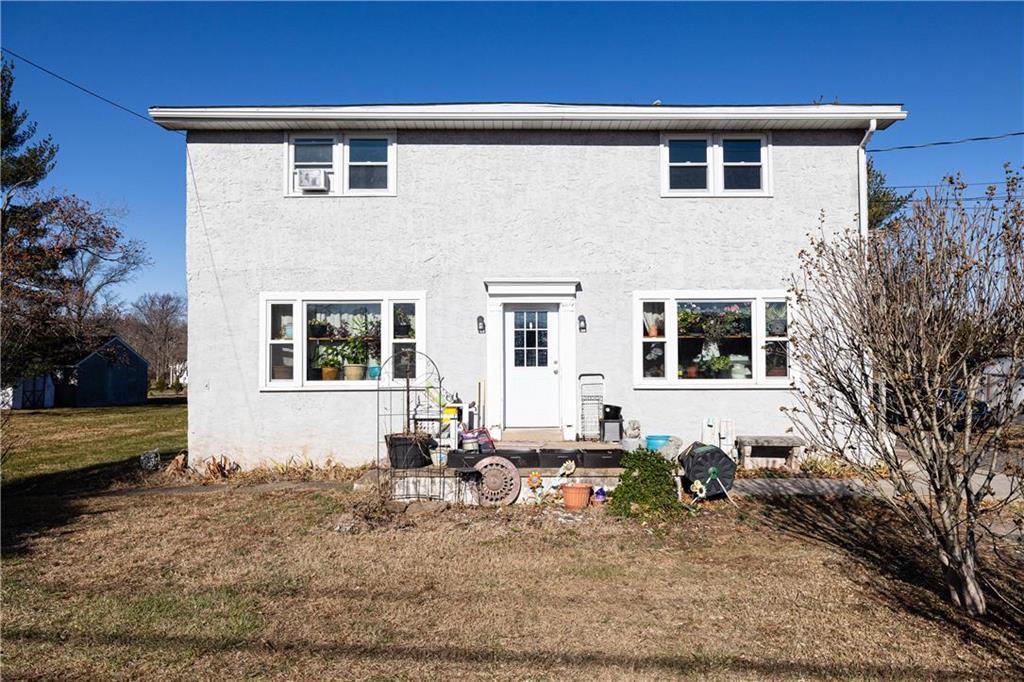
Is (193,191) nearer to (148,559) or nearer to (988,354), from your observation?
(148,559)

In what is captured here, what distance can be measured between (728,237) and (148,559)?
8.79 m

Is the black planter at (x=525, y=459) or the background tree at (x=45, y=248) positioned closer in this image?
the black planter at (x=525, y=459)

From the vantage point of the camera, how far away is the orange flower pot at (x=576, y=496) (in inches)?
287

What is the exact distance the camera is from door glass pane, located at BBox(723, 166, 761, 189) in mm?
9703

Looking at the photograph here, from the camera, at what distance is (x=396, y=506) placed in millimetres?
7242

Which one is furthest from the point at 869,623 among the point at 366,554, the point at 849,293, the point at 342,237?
the point at 342,237

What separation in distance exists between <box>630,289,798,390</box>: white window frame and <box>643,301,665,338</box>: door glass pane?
66 millimetres

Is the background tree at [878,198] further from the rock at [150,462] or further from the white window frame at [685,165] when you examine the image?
the rock at [150,462]

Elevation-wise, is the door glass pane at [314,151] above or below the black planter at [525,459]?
above

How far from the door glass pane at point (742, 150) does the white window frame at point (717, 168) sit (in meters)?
0.05

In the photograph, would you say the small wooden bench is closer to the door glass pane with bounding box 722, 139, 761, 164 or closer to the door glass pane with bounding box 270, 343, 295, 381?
the door glass pane with bounding box 722, 139, 761, 164

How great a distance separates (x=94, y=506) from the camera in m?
7.68

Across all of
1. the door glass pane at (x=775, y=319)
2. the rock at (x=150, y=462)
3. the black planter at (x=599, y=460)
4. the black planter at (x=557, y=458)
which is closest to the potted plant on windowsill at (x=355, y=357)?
the black planter at (x=557, y=458)

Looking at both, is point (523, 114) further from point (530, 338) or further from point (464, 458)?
point (464, 458)
